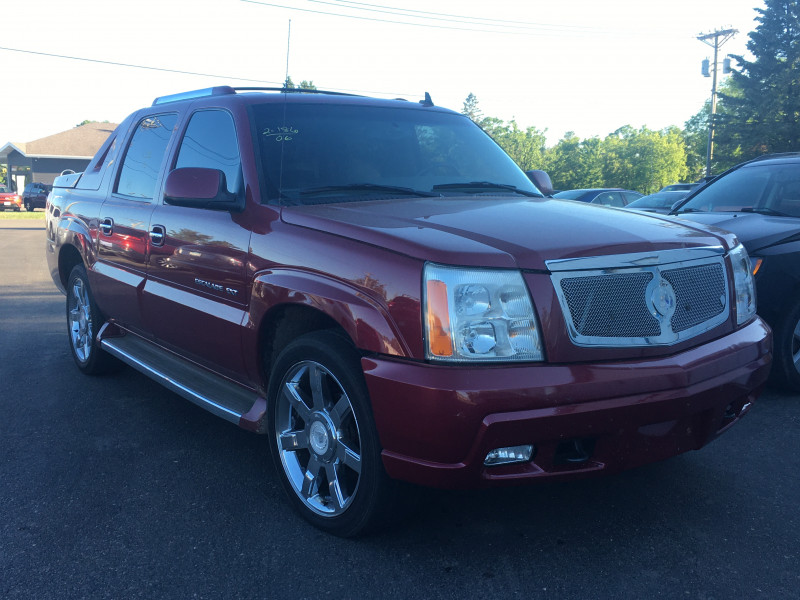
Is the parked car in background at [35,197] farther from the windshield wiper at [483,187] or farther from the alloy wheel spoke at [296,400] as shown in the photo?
the alloy wheel spoke at [296,400]

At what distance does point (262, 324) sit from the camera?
3291 millimetres

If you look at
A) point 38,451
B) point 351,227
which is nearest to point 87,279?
point 38,451

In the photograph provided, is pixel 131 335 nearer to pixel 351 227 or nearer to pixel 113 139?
pixel 113 139

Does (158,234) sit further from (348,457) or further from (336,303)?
(348,457)

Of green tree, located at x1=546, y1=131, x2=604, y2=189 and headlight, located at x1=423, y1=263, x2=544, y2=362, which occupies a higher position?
green tree, located at x1=546, y1=131, x2=604, y2=189

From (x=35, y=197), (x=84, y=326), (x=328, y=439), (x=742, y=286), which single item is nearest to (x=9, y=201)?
(x=35, y=197)

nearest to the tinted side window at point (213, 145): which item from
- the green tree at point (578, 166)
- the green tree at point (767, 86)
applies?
the green tree at point (767, 86)

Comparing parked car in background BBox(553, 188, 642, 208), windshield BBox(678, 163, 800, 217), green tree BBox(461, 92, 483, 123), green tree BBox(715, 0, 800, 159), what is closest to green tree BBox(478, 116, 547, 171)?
green tree BBox(461, 92, 483, 123)

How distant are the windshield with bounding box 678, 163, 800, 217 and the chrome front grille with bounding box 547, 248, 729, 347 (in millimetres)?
3030

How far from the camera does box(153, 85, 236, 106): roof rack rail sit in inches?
164

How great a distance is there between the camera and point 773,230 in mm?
4867

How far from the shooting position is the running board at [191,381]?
11.2 ft

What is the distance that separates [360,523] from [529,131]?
101 meters

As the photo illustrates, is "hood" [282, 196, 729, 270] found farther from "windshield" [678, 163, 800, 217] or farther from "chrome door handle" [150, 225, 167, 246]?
"windshield" [678, 163, 800, 217]
